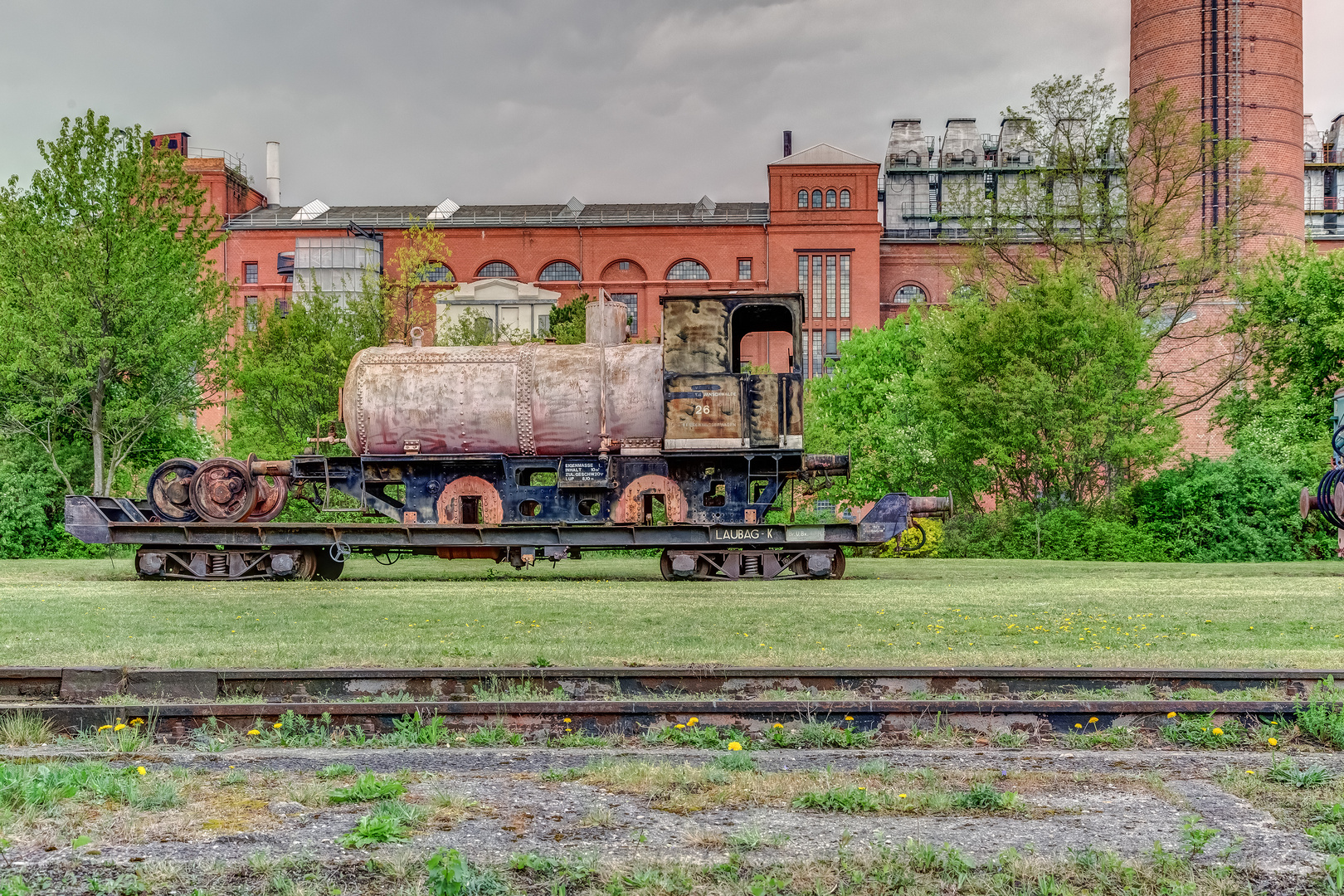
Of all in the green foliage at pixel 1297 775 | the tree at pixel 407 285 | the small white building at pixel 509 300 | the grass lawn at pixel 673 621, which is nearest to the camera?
the green foliage at pixel 1297 775

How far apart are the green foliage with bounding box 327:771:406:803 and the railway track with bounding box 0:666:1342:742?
1502 millimetres

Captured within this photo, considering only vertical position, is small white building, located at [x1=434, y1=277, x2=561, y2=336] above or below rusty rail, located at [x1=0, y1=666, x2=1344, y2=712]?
above

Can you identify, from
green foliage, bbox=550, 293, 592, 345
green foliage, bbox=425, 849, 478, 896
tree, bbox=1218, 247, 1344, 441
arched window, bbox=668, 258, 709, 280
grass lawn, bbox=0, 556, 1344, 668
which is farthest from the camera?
arched window, bbox=668, 258, 709, 280

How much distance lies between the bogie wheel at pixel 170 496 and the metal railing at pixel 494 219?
4388 centimetres

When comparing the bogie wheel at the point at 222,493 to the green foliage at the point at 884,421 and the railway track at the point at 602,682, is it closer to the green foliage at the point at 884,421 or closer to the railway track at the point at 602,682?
the railway track at the point at 602,682

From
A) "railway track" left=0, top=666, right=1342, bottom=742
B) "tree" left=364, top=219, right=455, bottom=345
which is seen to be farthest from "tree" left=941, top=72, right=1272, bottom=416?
"railway track" left=0, top=666, right=1342, bottom=742

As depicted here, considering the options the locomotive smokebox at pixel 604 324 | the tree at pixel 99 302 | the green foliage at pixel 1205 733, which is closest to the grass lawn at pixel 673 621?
the green foliage at pixel 1205 733

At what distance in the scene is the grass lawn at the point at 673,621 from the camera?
9.07m

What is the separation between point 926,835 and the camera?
4605 millimetres

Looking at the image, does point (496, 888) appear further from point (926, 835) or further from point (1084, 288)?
point (1084, 288)

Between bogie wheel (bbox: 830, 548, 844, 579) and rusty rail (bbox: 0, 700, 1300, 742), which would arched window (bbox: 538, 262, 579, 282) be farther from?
rusty rail (bbox: 0, 700, 1300, 742)

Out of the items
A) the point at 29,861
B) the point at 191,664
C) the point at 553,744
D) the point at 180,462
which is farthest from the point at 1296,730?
the point at 180,462

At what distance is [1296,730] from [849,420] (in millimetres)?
35663

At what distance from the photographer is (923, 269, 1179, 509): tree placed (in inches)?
1157
